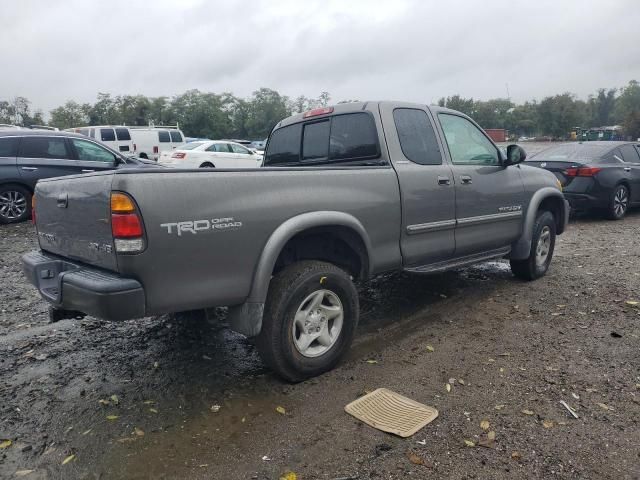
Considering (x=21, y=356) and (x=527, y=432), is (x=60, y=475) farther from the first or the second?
(x=527, y=432)

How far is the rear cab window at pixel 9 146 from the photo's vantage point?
9.34 metres

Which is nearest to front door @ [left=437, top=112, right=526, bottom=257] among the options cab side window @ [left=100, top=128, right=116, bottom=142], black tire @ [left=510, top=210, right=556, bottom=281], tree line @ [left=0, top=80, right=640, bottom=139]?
black tire @ [left=510, top=210, right=556, bottom=281]

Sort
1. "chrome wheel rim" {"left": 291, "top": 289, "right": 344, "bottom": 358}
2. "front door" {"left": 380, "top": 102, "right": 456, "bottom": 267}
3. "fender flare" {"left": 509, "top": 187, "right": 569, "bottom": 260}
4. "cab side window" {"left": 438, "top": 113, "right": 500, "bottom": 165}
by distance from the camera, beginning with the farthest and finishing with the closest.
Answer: "fender flare" {"left": 509, "top": 187, "right": 569, "bottom": 260} → "cab side window" {"left": 438, "top": 113, "right": 500, "bottom": 165} → "front door" {"left": 380, "top": 102, "right": 456, "bottom": 267} → "chrome wheel rim" {"left": 291, "top": 289, "right": 344, "bottom": 358}

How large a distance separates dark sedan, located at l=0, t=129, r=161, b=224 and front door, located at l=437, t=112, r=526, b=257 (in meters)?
6.27

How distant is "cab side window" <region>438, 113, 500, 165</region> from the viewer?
4.70 metres

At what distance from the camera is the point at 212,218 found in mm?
2857

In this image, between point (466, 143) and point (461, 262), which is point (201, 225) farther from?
point (466, 143)

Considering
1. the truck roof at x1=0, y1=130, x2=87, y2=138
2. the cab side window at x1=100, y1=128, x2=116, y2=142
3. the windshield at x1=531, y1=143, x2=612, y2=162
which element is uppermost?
the cab side window at x1=100, y1=128, x2=116, y2=142

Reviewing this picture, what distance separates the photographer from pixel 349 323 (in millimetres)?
3643

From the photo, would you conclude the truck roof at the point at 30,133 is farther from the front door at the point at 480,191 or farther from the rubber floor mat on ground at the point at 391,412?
the rubber floor mat on ground at the point at 391,412

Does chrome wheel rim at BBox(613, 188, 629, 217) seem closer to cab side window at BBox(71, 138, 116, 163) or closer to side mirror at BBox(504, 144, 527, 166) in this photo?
side mirror at BBox(504, 144, 527, 166)

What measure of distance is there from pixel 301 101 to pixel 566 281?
76.0 meters

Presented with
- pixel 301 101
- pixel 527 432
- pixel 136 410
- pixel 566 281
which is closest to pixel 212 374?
pixel 136 410

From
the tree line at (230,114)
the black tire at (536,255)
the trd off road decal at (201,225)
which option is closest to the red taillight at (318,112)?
the trd off road decal at (201,225)
